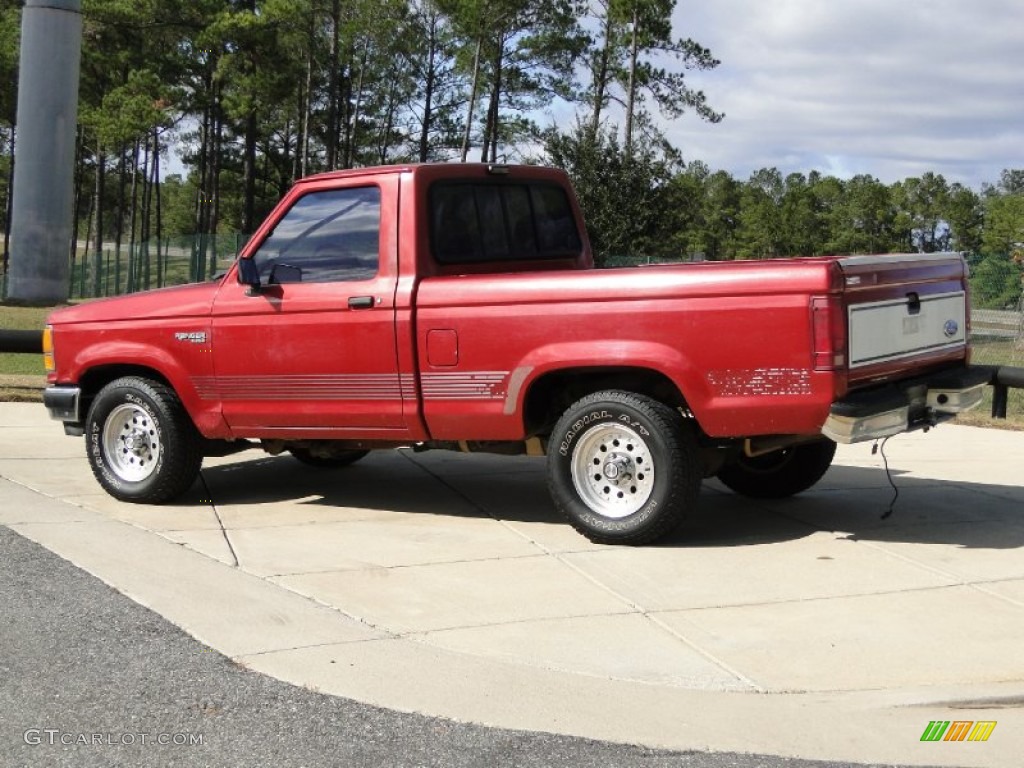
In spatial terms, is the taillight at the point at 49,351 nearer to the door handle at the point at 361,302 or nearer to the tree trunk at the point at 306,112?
the door handle at the point at 361,302

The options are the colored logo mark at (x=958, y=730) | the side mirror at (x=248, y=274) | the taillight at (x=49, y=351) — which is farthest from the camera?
the taillight at (x=49, y=351)

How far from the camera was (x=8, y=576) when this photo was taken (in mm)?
6270

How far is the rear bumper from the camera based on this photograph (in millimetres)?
6281

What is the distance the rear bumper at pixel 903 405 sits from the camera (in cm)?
628

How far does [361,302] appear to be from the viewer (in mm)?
7289

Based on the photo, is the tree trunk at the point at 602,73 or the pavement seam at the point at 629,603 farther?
the tree trunk at the point at 602,73

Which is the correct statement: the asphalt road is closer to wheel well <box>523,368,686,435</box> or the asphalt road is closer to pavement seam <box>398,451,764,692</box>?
pavement seam <box>398,451,764,692</box>

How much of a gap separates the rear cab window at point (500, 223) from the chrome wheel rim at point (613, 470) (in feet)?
4.70

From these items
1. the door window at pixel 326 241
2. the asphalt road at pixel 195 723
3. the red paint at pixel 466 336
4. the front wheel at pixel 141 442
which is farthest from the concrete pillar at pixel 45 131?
the asphalt road at pixel 195 723

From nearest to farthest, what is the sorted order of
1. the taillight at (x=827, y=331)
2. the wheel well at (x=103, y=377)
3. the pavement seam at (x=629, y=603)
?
the pavement seam at (x=629, y=603) → the taillight at (x=827, y=331) → the wheel well at (x=103, y=377)

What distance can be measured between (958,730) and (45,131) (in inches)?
702

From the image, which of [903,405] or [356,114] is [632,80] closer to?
[356,114]

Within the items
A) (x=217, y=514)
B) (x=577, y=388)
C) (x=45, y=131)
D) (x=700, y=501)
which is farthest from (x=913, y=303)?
(x=45, y=131)

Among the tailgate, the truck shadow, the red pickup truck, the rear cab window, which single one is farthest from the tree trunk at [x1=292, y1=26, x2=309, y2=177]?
the tailgate
